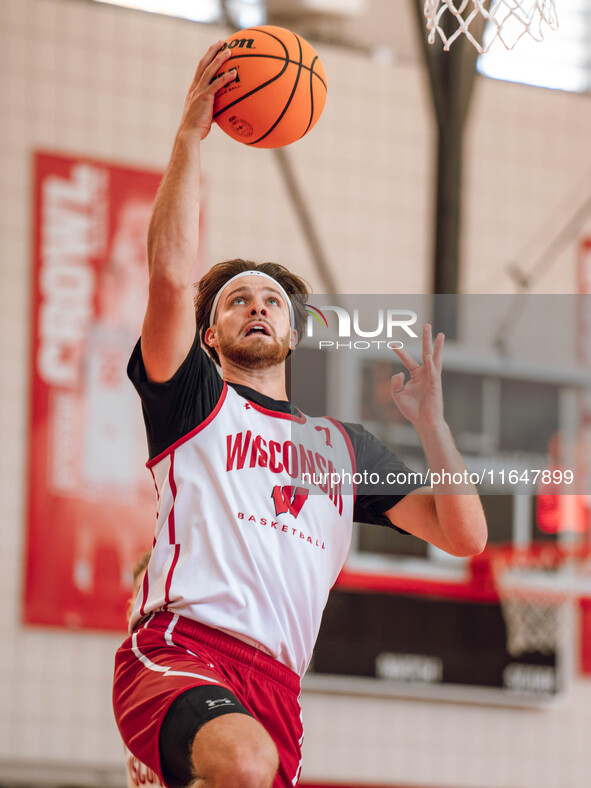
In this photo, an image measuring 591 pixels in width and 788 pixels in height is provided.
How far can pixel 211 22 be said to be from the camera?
9.60 m

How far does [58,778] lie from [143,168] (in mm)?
4775

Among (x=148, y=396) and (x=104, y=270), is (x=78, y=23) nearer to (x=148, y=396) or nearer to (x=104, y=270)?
(x=104, y=270)

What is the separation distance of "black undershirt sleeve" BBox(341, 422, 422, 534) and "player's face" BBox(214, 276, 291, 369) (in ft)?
1.46

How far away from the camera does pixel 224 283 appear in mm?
3824

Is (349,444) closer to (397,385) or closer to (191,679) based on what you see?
(397,385)

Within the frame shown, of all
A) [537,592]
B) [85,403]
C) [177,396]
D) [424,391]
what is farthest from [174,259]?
[537,592]

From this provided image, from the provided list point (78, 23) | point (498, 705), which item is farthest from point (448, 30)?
point (498, 705)

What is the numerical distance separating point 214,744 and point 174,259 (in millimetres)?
1319

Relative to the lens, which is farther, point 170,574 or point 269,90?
point 269,90

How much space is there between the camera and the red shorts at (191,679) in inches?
123

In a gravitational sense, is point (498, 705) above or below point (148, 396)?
below

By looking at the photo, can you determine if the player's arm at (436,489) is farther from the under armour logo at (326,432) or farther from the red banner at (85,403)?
the red banner at (85,403)

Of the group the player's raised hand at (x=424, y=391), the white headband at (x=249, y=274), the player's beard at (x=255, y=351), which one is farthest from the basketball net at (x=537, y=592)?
the player's beard at (x=255, y=351)

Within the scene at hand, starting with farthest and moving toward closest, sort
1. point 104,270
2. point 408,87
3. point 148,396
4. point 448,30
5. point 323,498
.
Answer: point 408,87 → point 104,270 → point 448,30 → point 323,498 → point 148,396
